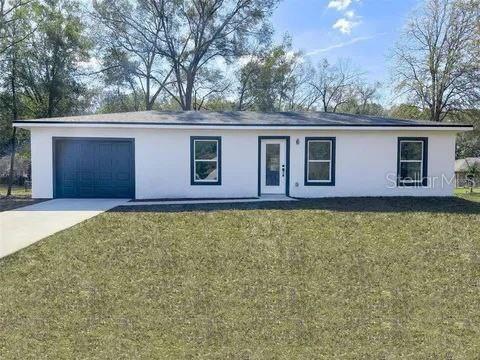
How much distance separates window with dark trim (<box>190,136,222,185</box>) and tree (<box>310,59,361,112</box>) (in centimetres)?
2831

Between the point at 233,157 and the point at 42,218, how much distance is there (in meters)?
6.37

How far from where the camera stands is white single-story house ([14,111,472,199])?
42.9 ft

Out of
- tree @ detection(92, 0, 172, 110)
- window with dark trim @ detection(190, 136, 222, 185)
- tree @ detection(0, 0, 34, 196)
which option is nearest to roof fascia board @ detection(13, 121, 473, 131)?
window with dark trim @ detection(190, 136, 222, 185)

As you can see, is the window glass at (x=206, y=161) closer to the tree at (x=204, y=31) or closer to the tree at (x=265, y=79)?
the tree at (x=204, y=31)

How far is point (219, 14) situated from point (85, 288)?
2700 cm

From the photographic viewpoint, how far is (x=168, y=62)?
97.7 ft

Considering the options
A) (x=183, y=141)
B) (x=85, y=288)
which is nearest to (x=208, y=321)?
(x=85, y=288)

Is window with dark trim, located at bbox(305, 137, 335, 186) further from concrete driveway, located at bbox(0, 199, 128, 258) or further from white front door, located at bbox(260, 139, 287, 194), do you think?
concrete driveway, located at bbox(0, 199, 128, 258)

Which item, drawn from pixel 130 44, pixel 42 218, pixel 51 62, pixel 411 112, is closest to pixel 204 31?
pixel 130 44

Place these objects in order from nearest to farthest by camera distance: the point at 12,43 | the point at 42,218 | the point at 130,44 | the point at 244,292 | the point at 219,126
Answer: the point at 244,292, the point at 42,218, the point at 219,126, the point at 12,43, the point at 130,44

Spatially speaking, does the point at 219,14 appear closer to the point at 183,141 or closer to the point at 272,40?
the point at 272,40

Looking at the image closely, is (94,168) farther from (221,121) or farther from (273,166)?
(273,166)

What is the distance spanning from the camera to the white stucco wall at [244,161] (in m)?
13.1

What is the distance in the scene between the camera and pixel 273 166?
13.7m
